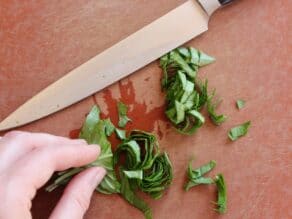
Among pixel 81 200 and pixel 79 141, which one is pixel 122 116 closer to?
pixel 79 141

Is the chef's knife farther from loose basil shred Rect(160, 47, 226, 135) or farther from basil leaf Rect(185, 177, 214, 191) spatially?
basil leaf Rect(185, 177, 214, 191)

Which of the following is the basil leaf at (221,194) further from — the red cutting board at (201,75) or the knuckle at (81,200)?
the knuckle at (81,200)

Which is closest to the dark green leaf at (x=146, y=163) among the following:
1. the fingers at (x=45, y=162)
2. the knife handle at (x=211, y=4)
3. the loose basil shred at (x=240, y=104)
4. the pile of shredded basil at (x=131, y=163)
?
the pile of shredded basil at (x=131, y=163)

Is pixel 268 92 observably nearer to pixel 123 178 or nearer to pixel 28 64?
pixel 123 178

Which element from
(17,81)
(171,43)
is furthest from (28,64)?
(171,43)

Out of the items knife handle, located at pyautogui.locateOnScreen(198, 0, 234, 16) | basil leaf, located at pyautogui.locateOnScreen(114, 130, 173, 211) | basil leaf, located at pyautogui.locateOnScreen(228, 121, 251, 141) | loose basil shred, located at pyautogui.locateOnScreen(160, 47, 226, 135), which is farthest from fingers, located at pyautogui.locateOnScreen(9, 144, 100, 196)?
knife handle, located at pyautogui.locateOnScreen(198, 0, 234, 16)

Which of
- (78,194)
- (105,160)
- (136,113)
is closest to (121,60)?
(136,113)
